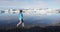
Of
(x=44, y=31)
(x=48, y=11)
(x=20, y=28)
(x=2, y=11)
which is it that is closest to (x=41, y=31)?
(x=44, y=31)

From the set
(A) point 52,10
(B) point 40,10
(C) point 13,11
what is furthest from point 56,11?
(C) point 13,11

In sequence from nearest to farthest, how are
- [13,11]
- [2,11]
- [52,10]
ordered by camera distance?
[2,11], [13,11], [52,10]

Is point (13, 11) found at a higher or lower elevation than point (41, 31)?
lower

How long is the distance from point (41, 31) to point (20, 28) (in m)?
1.80

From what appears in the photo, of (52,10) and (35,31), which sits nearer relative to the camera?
(35,31)

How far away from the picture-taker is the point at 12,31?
1539 centimetres

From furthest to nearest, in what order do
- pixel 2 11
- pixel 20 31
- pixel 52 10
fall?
pixel 52 10
pixel 2 11
pixel 20 31

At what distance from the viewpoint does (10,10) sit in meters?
54.2

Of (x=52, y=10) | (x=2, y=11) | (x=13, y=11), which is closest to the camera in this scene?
A: (x=2, y=11)

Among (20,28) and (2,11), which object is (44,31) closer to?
(20,28)

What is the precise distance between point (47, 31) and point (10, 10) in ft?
130

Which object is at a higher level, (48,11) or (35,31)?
(35,31)

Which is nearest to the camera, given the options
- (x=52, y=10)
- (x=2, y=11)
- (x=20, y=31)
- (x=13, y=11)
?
(x=20, y=31)

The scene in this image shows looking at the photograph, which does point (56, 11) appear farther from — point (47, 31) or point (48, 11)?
point (47, 31)
